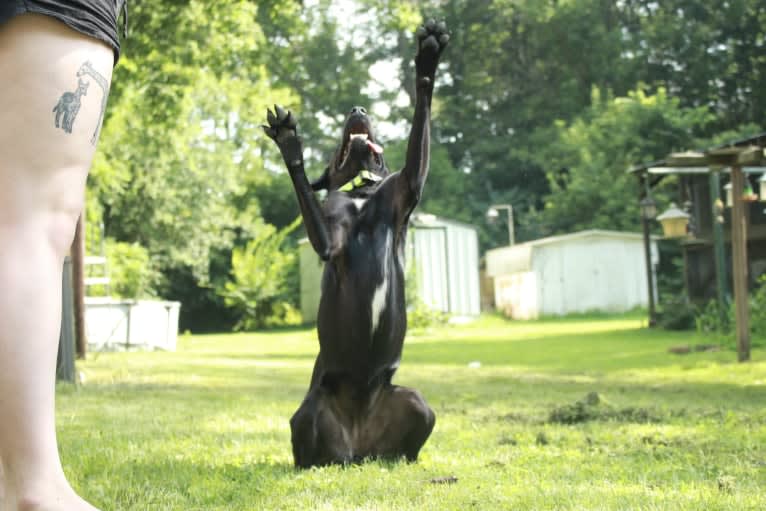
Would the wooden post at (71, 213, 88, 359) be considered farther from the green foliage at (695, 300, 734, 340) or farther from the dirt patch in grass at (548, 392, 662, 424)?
the dirt patch in grass at (548, 392, 662, 424)

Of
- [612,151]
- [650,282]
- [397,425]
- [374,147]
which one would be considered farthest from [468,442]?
[612,151]

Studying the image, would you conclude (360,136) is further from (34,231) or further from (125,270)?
(125,270)

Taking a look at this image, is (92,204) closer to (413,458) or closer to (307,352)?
(307,352)

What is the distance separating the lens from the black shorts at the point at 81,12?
7.02ft

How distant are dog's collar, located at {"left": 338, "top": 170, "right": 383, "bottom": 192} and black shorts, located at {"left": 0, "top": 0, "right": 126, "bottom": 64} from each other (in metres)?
2.45

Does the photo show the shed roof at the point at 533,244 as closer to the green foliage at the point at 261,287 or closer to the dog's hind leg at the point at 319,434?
the green foliage at the point at 261,287

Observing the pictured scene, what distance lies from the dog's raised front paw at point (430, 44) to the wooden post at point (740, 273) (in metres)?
8.71

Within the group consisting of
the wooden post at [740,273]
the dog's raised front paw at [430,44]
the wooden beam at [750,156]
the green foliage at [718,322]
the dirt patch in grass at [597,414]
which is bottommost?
the dirt patch in grass at [597,414]

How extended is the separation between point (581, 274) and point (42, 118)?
31476 mm

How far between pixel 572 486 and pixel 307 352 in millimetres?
14962

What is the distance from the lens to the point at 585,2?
49156 millimetres

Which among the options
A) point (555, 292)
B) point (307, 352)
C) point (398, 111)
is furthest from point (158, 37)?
point (398, 111)

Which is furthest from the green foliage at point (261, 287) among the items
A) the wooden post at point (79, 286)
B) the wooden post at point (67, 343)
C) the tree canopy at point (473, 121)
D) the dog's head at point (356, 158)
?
the dog's head at point (356, 158)

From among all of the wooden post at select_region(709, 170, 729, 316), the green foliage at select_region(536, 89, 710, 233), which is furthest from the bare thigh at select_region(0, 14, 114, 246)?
the green foliage at select_region(536, 89, 710, 233)
